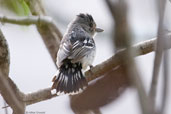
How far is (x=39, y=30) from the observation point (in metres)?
5.80

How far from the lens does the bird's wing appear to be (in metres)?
4.63

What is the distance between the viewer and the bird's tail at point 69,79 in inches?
162

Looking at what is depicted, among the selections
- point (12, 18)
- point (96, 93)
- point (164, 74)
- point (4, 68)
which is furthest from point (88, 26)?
point (164, 74)

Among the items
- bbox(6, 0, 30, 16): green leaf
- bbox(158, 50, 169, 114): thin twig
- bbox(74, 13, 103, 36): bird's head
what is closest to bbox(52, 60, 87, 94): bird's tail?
bbox(6, 0, 30, 16): green leaf

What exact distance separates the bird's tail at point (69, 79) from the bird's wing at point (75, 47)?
9 centimetres

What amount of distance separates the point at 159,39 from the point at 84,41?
3883mm

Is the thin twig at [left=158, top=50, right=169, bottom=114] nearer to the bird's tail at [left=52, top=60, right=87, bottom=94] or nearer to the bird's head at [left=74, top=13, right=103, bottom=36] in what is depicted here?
the bird's tail at [left=52, top=60, right=87, bottom=94]

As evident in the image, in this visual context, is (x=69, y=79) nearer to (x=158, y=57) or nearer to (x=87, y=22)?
(x=87, y=22)

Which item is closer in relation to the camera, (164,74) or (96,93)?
(164,74)

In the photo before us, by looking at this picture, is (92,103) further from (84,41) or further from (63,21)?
(84,41)

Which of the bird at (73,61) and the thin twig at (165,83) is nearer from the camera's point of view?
the thin twig at (165,83)

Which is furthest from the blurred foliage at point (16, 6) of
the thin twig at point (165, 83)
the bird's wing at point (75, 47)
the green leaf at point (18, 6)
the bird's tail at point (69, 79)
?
the thin twig at point (165, 83)

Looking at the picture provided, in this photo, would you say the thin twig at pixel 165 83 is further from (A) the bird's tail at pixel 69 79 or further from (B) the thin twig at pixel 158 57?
(A) the bird's tail at pixel 69 79

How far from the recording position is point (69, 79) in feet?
14.3
